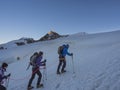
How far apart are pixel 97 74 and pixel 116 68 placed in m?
1.17

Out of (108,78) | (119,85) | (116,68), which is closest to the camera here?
(119,85)

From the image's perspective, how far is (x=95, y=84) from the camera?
28.5 feet

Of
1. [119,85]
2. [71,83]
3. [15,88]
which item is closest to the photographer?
[119,85]

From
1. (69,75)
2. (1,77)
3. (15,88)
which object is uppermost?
(1,77)

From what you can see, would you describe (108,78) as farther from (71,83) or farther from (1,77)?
(1,77)

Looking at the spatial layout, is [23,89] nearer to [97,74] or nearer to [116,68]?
[97,74]

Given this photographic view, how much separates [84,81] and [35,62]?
333 cm

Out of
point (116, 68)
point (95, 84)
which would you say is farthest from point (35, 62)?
point (116, 68)

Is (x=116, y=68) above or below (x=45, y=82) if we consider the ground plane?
above

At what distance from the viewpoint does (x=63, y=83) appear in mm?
10703

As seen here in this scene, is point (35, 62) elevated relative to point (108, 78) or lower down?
elevated

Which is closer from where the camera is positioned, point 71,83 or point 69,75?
point 71,83

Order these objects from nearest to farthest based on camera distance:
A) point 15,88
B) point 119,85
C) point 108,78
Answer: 1. point 119,85
2. point 108,78
3. point 15,88

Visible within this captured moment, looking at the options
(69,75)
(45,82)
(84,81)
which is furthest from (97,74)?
(45,82)
